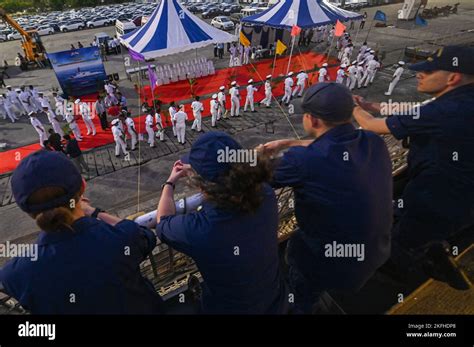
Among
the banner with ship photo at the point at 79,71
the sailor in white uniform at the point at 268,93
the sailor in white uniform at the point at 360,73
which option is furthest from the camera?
the sailor in white uniform at the point at 360,73

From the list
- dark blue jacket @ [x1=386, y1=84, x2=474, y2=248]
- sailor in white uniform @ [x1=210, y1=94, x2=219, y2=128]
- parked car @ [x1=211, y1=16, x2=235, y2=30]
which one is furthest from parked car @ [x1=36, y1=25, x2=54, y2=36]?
dark blue jacket @ [x1=386, y1=84, x2=474, y2=248]

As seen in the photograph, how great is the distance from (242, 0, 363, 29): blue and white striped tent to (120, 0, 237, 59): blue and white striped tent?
3.81 m

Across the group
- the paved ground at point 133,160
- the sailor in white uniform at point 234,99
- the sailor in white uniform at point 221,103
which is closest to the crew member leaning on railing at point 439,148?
the paved ground at point 133,160

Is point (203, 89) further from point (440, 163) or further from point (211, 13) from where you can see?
point (211, 13)

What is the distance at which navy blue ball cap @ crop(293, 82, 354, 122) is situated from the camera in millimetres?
1994

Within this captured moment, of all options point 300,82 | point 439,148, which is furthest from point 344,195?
point 300,82

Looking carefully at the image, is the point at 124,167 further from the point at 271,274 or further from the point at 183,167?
the point at 271,274

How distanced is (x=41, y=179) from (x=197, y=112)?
11.4 metres

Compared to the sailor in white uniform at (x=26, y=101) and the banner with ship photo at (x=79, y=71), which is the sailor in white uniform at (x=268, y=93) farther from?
the sailor in white uniform at (x=26, y=101)

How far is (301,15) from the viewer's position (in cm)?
1636

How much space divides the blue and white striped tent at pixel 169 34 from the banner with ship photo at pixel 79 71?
2.95 m

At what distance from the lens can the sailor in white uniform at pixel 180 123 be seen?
37.8 feet

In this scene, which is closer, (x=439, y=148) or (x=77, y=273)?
(x=77, y=273)

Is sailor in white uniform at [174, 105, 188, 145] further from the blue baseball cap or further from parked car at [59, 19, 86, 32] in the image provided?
parked car at [59, 19, 86, 32]
